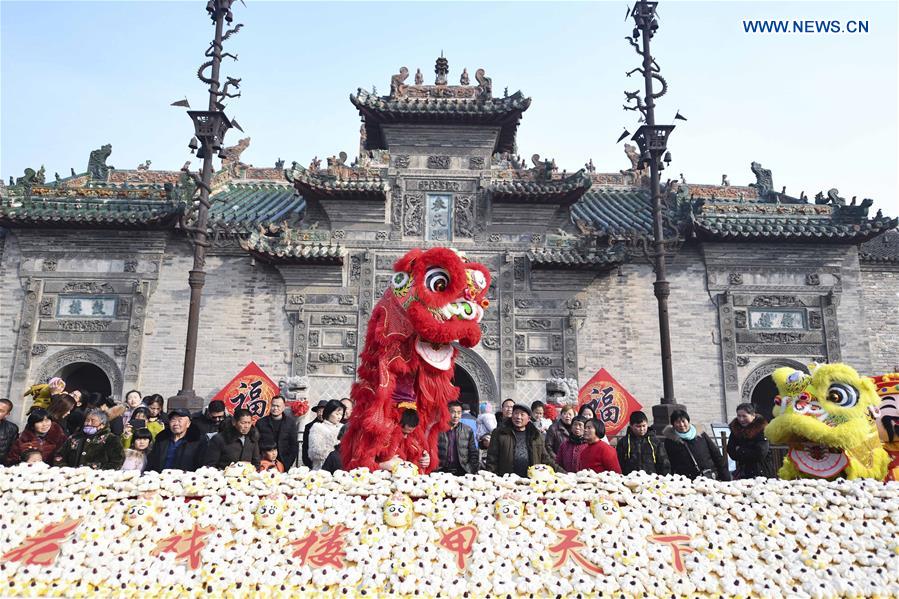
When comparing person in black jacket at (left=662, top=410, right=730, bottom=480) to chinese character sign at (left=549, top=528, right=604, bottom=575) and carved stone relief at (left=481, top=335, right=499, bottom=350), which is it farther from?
carved stone relief at (left=481, top=335, right=499, bottom=350)

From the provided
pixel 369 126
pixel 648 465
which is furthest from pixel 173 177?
pixel 648 465

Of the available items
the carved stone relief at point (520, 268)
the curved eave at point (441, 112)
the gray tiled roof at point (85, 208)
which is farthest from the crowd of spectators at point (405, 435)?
the curved eave at point (441, 112)

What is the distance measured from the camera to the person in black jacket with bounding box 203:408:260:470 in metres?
4.57

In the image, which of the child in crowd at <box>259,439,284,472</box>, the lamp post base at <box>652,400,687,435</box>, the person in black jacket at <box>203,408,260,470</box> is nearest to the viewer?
the person in black jacket at <box>203,408,260,470</box>

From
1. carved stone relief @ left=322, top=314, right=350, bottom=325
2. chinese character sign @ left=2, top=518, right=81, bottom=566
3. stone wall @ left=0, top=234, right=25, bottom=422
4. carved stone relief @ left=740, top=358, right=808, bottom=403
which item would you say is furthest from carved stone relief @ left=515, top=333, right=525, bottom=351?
stone wall @ left=0, top=234, right=25, bottom=422

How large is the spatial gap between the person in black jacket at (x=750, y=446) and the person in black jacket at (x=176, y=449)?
482 cm

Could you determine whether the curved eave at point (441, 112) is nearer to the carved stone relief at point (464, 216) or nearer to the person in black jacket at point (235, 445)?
the carved stone relief at point (464, 216)

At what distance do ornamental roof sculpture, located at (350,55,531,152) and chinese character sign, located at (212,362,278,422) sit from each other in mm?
6139

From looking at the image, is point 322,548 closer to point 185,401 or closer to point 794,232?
point 185,401

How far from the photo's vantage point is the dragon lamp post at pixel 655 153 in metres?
8.95

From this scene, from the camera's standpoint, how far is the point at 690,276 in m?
12.8

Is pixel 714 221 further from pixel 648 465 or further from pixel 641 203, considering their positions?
pixel 648 465

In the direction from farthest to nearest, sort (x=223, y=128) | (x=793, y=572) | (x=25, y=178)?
(x=25, y=178) → (x=223, y=128) → (x=793, y=572)

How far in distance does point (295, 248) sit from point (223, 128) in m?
3.14
